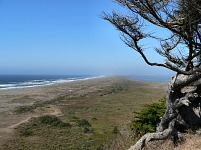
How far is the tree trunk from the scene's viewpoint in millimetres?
11594

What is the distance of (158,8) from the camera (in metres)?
10.2

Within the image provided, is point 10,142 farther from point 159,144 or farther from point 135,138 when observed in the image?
point 159,144

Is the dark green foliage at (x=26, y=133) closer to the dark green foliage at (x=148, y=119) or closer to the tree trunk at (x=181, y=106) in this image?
the dark green foliage at (x=148, y=119)

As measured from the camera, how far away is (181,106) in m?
12.1

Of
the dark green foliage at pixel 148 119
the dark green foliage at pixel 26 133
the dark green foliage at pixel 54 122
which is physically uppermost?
the dark green foliage at pixel 148 119

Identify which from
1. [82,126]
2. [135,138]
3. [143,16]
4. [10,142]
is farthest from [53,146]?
[143,16]

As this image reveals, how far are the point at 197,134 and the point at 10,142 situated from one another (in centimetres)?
2129

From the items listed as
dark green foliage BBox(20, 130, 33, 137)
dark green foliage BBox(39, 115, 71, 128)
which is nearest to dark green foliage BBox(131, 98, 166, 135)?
dark green foliage BBox(20, 130, 33, 137)

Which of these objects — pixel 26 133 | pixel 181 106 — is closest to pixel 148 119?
pixel 181 106

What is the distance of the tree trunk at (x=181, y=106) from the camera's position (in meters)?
11.6

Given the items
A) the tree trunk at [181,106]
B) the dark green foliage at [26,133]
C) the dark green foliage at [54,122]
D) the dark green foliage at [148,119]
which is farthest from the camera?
the dark green foliage at [54,122]

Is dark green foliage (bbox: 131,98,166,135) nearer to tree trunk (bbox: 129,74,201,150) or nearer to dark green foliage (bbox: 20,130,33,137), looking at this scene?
tree trunk (bbox: 129,74,201,150)

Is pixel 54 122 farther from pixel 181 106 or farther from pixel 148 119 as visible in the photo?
pixel 181 106

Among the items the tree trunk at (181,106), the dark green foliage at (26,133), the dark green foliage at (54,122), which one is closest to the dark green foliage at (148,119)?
the tree trunk at (181,106)
